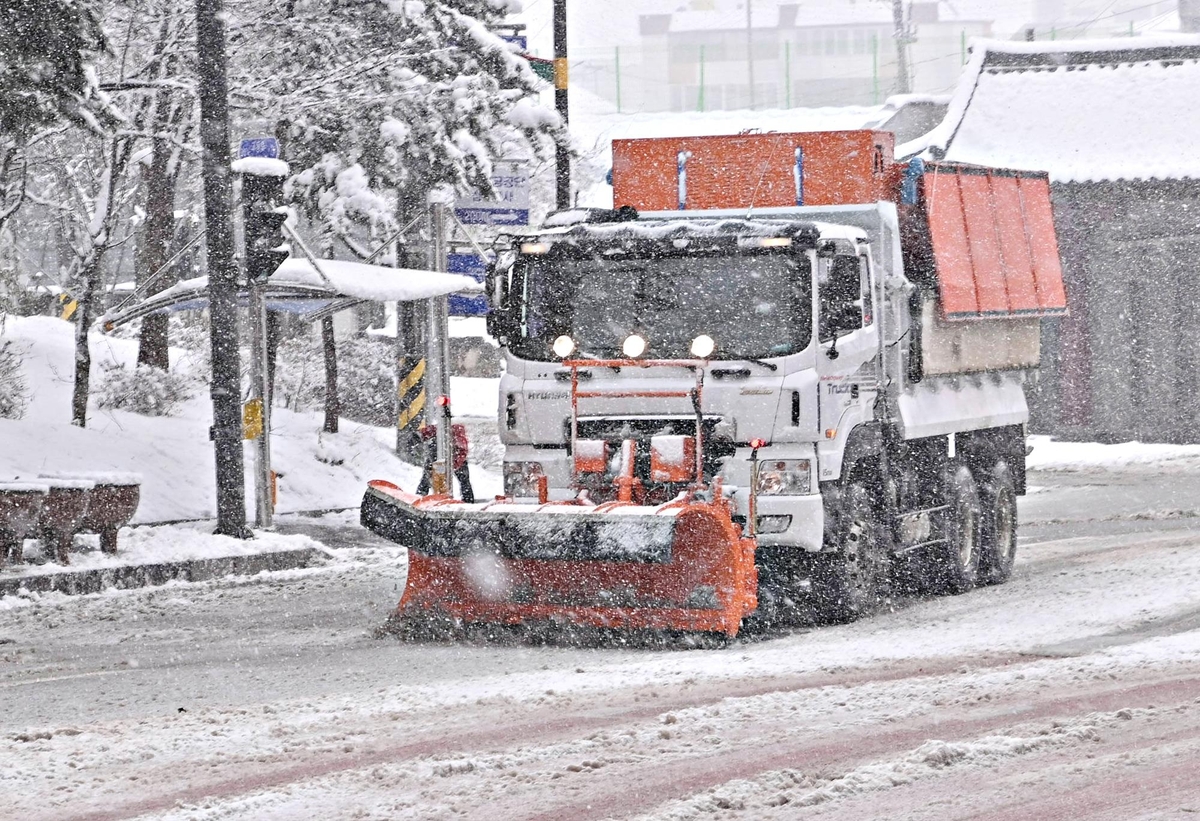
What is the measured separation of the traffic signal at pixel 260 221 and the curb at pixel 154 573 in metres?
2.50

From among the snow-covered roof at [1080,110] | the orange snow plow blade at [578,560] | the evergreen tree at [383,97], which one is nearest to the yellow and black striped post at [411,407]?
the evergreen tree at [383,97]

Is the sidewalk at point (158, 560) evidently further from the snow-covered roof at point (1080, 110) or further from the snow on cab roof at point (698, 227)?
the snow-covered roof at point (1080, 110)

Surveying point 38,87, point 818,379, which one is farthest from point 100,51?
point 818,379

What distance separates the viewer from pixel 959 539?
1533cm

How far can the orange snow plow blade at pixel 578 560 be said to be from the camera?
11.5 meters

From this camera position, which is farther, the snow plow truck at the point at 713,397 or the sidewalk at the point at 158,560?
the sidewalk at the point at 158,560

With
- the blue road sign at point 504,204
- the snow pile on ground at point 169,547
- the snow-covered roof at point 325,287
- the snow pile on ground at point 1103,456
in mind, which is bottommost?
the snow pile on ground at point 1103,456

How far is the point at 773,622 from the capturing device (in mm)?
13008

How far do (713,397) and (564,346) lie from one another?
1.10 metres

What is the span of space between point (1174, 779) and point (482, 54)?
656 inches

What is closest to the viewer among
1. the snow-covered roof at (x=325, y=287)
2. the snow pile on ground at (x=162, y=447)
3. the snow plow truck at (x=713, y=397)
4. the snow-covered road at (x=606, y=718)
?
the snow-covered road at (x=606, y=718)

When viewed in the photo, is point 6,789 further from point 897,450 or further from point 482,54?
point 482,54

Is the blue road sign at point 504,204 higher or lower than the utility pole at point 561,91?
lower

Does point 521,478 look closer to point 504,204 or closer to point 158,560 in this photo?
point 158,560
